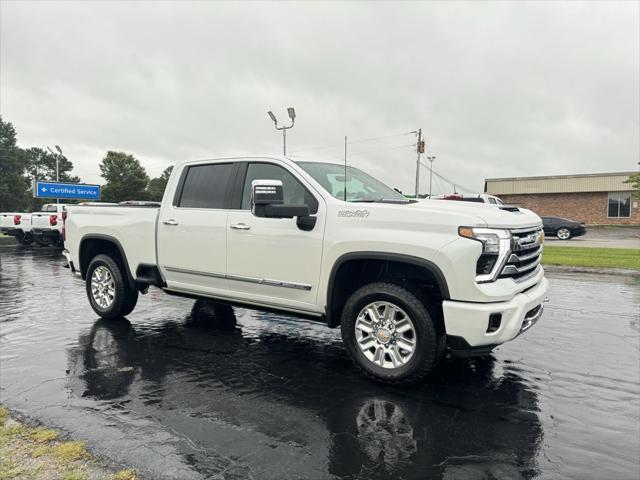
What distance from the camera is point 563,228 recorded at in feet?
Answer: 89.1

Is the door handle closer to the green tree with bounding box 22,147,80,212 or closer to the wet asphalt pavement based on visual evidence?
the wet asphalt pavement

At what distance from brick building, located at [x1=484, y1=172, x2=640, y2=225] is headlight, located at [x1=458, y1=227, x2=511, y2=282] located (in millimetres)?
39533

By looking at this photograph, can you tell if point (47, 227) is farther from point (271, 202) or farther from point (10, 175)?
point (10, 175)

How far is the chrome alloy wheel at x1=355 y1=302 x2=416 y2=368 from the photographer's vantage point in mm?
4129

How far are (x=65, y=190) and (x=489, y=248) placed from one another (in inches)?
1587

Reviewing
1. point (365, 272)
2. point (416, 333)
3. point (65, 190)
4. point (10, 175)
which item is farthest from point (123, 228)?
point (10, 175)

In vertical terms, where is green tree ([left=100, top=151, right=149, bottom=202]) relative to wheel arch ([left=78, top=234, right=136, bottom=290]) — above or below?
above

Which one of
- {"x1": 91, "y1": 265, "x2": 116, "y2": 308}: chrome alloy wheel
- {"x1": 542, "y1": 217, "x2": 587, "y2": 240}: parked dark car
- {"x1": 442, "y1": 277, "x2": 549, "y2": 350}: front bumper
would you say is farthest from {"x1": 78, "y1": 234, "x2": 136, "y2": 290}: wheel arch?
{"x1": 542, "y1": 217, "x2": 587, "y2": 240}: parked dark car

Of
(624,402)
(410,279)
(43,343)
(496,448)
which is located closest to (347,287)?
(410,279)

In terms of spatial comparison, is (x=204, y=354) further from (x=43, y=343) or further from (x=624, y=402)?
(x=624, y=402)

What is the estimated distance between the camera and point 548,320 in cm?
677

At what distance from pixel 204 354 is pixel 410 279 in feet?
7.60

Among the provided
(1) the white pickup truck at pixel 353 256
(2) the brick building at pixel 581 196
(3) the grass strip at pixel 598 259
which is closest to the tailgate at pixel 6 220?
(1) the white pickup truck at pixel 353 256

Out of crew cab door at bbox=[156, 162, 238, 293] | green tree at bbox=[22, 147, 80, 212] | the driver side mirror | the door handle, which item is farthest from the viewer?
green tree at bbox=[22, 147, 80, 212]
